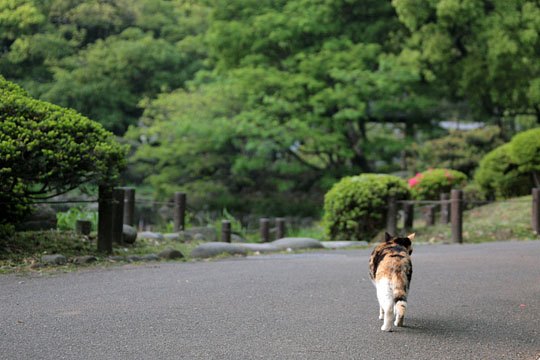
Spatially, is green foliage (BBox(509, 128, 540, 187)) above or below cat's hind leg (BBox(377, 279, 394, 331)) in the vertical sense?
above

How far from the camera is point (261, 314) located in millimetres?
5883

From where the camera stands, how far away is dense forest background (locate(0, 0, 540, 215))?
20.5 m

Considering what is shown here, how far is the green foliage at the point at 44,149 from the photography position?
8.41m

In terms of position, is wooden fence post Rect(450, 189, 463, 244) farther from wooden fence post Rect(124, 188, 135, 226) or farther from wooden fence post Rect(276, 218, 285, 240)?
wooden fence post Rect(124, 188, 135, 226)

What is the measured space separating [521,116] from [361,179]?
40.6ft

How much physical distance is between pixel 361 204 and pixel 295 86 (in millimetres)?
7365

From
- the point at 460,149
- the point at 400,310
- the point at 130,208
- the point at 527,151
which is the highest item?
the point at 460,149

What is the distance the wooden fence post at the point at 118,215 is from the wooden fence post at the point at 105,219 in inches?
23.2

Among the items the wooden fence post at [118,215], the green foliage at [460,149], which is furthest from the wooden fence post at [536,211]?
the wooden fence post at [118,215]

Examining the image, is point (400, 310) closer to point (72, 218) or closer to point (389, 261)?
point (389, 261)

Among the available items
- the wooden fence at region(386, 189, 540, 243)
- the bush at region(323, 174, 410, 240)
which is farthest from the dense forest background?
the bush at region(323, 174, 410, 240)

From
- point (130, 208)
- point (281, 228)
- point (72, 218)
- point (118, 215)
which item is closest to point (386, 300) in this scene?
point (118, 215)

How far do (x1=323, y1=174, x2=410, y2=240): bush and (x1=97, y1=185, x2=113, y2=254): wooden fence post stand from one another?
244 inches

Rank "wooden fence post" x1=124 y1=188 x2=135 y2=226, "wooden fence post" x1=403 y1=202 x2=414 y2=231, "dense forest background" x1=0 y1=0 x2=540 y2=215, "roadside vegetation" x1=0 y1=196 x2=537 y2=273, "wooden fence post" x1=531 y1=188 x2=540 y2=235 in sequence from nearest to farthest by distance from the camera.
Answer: "roadside vegetation" x1=0 y1=196 x2=537 y2=273 < "wooden fence post" x1=124 y1=188 x2=135 y2=226 < "wooden fence post" x1=531 y1=188 x2=540 y2=235 < "wooden fence post" x1=403 y1=202 x2=414 y2=231 < "dense forest background" x1=0 y1=0 x2=540 y2=215
